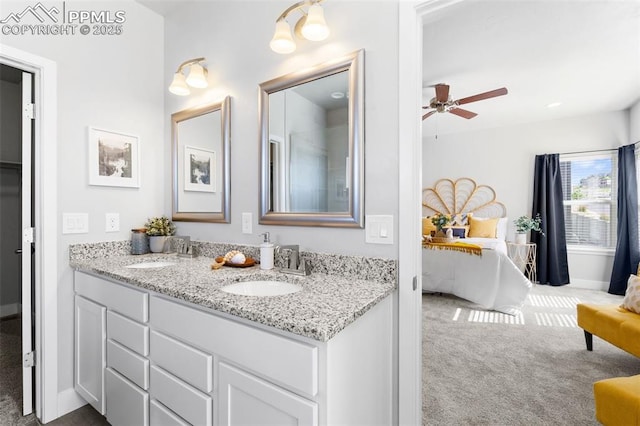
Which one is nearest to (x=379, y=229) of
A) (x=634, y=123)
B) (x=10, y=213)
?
(x=10, y=213)

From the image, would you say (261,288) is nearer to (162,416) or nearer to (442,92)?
(162,416)

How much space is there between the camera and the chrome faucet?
4.86 feet

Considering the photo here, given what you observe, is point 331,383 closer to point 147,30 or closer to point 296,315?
point 296,315

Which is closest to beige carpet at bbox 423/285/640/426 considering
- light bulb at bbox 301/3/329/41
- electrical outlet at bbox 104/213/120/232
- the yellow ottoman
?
the yellow ottoman

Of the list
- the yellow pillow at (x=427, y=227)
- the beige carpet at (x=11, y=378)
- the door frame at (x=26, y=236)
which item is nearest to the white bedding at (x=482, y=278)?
the yellow pillow at (x=427, y=227)

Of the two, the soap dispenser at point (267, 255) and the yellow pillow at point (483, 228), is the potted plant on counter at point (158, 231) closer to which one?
the soap dispenser at point (267, 255)

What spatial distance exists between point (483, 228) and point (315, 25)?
190 inches

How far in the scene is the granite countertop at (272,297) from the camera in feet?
2.93

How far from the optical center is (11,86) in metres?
3.12

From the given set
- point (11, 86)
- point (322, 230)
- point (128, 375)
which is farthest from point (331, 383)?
point (11, 86)

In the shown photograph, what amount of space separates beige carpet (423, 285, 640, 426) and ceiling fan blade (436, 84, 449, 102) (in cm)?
239

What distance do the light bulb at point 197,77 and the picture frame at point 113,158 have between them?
0.63 metres

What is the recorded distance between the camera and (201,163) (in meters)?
2.12

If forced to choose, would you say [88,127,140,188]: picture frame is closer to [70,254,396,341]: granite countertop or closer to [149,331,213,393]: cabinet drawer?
[70,254,396,341]: granite countertop
